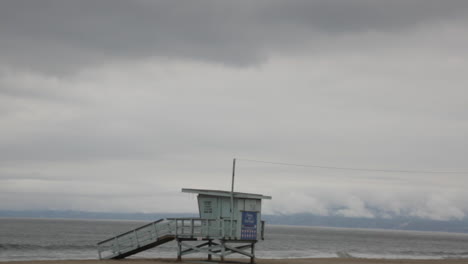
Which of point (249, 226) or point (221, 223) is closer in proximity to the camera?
point (221, 223)

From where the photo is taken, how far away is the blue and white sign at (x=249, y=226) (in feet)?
122

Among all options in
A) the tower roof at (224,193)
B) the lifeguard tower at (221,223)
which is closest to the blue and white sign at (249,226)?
the lifeguard tower at (221,223)

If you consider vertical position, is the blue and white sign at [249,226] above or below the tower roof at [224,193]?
below

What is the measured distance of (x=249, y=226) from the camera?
37.5 m

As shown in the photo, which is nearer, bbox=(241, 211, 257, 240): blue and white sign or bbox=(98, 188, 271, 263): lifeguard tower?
bbox=(98, 188, 271, 263): lifeguard tower

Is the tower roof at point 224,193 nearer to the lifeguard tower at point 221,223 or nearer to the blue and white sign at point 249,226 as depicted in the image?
the lifeguard tower at point 221,223

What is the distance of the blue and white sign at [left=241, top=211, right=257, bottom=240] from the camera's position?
37.1 metres

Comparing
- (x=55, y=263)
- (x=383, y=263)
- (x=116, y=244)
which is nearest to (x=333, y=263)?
(x=383, y=263)

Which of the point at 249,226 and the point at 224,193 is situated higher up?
the point at 224,193

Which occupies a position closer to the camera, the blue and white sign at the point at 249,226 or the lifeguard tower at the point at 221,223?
the lifeguard tower at the point at 221,223

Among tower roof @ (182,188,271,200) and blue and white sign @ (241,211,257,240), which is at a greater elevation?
tower roof @ (182,188,271,200)

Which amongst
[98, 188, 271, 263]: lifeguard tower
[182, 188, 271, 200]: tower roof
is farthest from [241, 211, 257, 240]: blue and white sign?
[182, 188, 271, 200]: tower roof

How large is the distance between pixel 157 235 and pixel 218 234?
4.01 metres

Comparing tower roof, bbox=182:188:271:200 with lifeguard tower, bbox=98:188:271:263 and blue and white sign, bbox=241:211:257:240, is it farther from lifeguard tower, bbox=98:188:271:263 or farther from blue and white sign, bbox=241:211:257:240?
blue and white sign, bbox=241:211:257:240
